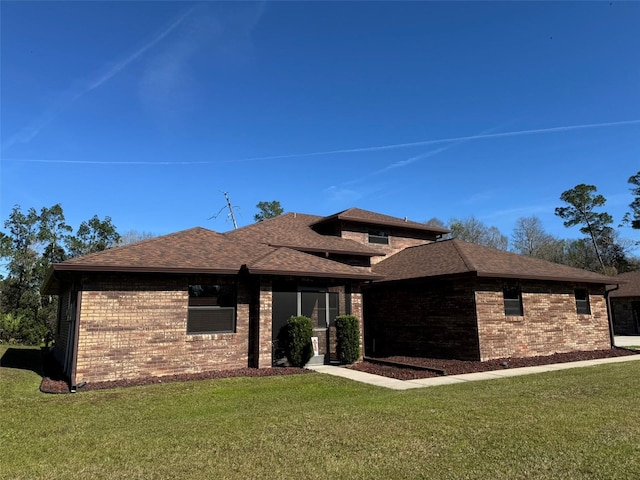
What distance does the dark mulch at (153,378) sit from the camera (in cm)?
916

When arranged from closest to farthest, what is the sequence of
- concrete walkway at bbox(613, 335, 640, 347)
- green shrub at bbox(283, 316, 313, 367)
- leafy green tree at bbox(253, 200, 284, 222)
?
green shrub at bbox(283, 316, 313, 367) → concrete walkway at bbox(613, 335, 640, 347) → leafy green tree at bbox(253, 200, 284, 222)

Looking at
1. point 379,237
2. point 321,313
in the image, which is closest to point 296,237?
point 379,237

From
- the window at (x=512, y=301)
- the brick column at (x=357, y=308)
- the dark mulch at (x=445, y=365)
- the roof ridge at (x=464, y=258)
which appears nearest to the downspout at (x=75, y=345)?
the dark mulch at (x=445, y=365)

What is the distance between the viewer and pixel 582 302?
16000 millimetres

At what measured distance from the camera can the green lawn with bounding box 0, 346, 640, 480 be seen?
13.6ft

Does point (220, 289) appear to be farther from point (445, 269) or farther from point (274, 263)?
point (445, 269)

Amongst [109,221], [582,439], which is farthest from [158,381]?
[109,221]

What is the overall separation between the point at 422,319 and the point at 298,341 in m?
5.00

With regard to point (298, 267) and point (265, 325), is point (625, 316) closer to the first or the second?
point (298, 267)

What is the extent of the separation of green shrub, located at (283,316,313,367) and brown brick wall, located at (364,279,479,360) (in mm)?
4515

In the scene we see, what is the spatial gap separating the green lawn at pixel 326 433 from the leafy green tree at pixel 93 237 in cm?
2649

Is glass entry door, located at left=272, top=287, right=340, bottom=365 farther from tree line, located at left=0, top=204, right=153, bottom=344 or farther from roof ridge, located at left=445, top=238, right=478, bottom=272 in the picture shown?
tree line, located at left=0, top=204, right=153, bottom=344

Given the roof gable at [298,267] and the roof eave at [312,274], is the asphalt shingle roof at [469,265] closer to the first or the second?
the roof eave at [312,274]

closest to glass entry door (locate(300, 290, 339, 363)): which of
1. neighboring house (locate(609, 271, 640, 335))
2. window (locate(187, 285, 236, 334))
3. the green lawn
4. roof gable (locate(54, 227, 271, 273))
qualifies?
roof gable (locate(54, 227, 271, 273))
